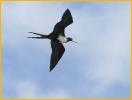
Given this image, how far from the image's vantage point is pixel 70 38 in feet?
48.6

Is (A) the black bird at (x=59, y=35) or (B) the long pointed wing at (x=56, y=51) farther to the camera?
(B) the long pointed wing at (x=56, y=51)

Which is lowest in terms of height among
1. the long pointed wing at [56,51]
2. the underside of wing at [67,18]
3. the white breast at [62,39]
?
the long pointed wing at [56,51]

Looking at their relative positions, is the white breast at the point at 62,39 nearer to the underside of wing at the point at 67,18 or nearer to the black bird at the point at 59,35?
the black bird at the point at 59,35

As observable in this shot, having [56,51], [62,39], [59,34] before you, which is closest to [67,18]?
[59,34]

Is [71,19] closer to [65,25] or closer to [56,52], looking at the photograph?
[65,25]

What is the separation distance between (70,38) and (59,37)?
0.58 metres

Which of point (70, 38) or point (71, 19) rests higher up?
point (71, 19)

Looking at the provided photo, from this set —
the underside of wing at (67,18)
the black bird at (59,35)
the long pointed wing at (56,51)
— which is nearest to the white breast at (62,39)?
the black bird at (59,35)

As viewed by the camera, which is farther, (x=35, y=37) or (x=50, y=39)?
(x=50, y=39)

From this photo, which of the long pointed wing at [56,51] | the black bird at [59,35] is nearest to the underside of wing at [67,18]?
the black bird at [59,35]

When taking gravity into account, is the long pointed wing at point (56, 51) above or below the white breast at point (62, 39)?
below

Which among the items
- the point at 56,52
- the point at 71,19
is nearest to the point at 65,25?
the point at 71,19

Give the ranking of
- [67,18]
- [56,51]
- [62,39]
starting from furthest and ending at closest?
[56,51]
[62,39]
[67,18]

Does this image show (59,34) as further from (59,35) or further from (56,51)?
(56,51)
